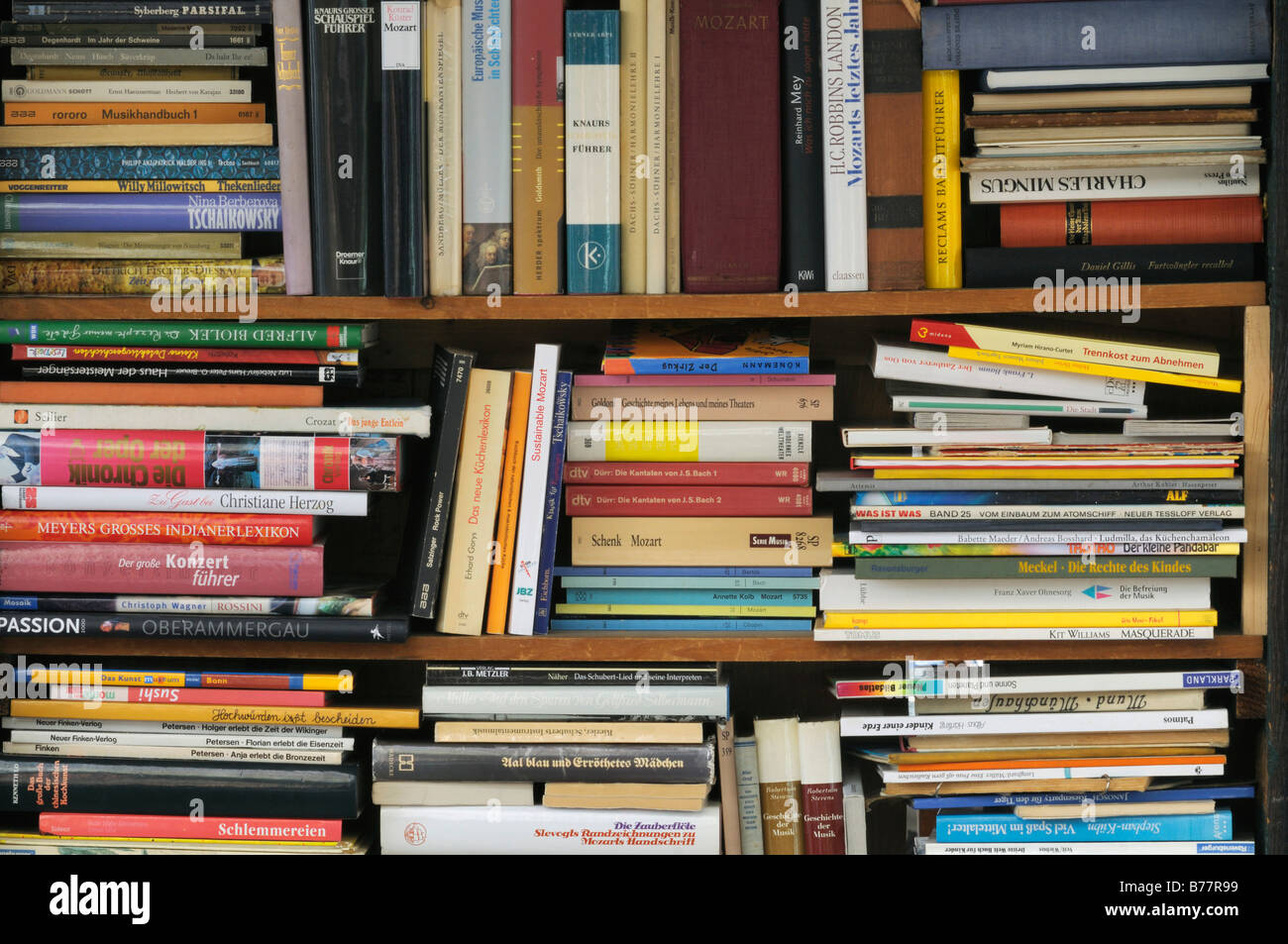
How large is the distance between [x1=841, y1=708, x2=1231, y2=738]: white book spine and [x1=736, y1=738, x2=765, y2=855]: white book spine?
0.12 m

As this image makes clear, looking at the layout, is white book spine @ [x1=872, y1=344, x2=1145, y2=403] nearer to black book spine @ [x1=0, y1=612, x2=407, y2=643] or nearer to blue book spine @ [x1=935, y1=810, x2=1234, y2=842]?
blue book spine @ [x1=935, y1=810, x2=1234, y2=842]

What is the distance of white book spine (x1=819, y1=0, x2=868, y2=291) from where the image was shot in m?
1.32

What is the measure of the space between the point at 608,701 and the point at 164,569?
0.53 meters

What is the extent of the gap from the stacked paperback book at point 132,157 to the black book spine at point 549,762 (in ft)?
1.82

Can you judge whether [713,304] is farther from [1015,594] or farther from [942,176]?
[1015,594]

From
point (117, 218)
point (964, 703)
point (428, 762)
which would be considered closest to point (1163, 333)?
point (964, 703)

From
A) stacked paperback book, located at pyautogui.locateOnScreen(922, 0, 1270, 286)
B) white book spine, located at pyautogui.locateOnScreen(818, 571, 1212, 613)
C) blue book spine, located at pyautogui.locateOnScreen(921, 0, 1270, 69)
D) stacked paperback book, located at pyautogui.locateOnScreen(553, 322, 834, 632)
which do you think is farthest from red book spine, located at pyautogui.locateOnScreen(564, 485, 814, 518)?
blue book spine, located at pyautogui.locateOnScreen(921, 0, 1270, 69)

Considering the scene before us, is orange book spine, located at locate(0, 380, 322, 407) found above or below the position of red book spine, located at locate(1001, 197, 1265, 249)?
below

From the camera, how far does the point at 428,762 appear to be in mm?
1407

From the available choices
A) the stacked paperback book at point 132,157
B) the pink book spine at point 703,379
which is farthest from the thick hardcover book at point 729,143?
the stacked paperback book at point 132,157

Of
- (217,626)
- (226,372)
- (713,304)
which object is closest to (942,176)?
(713,304)

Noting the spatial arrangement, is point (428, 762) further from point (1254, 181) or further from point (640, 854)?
point (1254, 181)

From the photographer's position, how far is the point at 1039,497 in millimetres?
1375

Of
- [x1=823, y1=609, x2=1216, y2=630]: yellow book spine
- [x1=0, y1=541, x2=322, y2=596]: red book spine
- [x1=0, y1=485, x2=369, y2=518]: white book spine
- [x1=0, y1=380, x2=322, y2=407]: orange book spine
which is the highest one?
[x1=0, y1=380, x2=322, y2=407]: orange book spine
